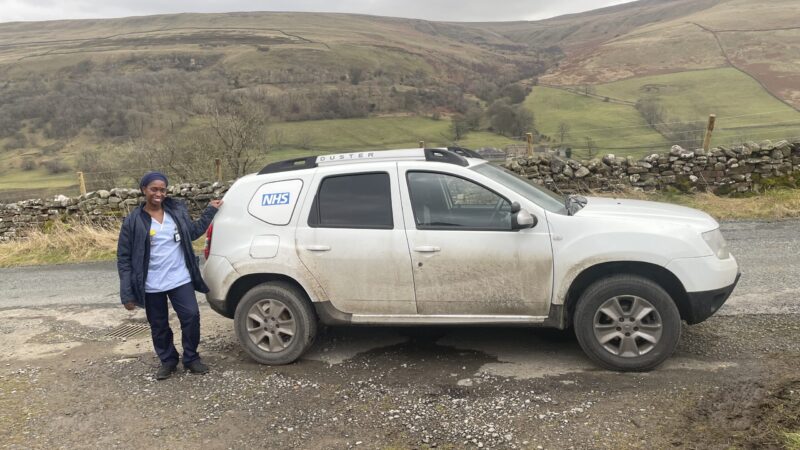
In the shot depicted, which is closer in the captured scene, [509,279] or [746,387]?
[746,387]

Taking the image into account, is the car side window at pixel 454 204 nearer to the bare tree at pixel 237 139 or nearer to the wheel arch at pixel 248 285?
the wheel arch at pixel 248 285

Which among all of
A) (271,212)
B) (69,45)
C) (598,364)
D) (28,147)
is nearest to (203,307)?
(271,212)

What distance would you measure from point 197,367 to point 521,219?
3041 millimetres

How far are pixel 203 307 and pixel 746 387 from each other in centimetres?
563

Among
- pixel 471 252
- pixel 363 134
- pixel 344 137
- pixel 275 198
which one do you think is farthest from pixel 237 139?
pixel 363 134

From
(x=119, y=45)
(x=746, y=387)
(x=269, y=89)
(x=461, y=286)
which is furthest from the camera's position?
(x=119, y=45)

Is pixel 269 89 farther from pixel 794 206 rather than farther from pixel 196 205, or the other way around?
pixel 794 206

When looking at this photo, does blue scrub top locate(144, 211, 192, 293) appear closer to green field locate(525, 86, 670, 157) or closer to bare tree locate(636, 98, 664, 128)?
green field locate(525, 86, 670, 157)

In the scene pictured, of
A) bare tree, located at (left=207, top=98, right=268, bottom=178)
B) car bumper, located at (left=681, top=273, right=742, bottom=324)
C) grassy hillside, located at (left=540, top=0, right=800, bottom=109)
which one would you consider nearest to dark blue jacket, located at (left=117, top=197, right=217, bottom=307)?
car bumper, located at (left=681, top=273, right=742, bottom=324)

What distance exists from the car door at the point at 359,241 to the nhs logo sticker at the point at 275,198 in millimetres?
200

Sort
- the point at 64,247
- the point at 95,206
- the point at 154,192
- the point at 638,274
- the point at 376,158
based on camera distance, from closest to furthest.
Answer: the point at 638,274, the point at 154,192, the point at 376,158, the point at 64,247, the point at 95,206

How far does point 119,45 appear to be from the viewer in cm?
13950

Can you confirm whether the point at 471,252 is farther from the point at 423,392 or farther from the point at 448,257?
the point at 423,392

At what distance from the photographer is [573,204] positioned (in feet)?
15.5
